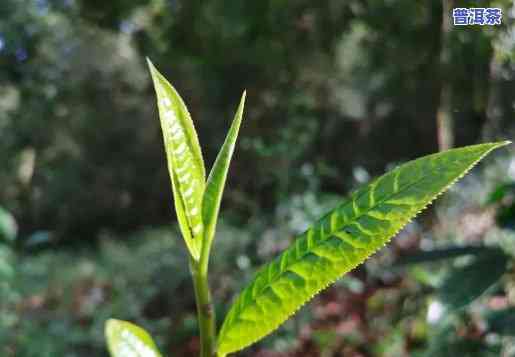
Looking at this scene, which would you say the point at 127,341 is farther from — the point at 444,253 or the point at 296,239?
the point at 444,253

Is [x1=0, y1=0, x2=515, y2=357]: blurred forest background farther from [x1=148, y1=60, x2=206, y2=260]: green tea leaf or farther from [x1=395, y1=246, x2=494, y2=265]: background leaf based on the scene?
[x1=148, y1=60, x2=206, y2=260]: green tea leaf

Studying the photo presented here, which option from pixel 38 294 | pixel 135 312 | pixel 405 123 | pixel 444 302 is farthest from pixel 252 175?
pixel 444 302

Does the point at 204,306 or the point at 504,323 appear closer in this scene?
the point at 204,306

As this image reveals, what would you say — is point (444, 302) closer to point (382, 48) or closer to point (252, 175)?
point (382, 48)

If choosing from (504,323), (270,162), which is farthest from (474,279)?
(270,162)

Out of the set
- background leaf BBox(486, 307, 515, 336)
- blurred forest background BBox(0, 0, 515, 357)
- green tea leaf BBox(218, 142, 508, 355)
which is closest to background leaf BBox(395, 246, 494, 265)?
blurred forest background BBox(0, 0, 515, 357)

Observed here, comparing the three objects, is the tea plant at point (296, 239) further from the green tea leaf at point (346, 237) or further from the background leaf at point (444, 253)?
the background leaf at point (444, 253)
